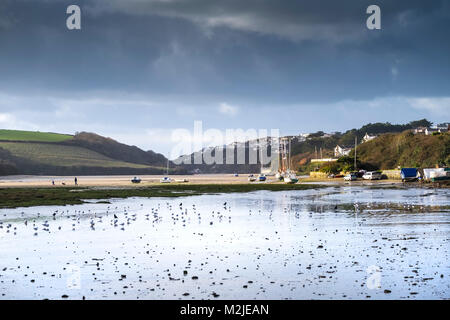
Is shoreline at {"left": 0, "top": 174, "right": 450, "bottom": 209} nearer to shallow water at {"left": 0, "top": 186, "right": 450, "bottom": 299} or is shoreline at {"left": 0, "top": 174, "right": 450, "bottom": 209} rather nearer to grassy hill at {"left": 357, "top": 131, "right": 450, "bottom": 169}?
shallow water at {"left": 0, "top": 186, "right": 450, "bottom": 299}

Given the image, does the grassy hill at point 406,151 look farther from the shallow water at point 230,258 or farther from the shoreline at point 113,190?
the shallow water at point 230,258

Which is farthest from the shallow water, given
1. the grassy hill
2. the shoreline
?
the grassy hill

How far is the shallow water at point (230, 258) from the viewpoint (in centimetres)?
1639

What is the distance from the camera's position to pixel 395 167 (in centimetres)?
16038

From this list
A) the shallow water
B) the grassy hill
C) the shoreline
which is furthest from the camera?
the grassy hill

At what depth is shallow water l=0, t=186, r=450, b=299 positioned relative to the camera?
16.4 meters

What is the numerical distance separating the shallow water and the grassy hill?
118516mm

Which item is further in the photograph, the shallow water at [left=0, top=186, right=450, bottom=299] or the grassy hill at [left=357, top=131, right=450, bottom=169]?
the grassy hill at [left=357, top=131, right=450, bottom=169]

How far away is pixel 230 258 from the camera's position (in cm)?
2241

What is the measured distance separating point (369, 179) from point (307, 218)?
97195mm

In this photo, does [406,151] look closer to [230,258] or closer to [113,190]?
[113,190]
